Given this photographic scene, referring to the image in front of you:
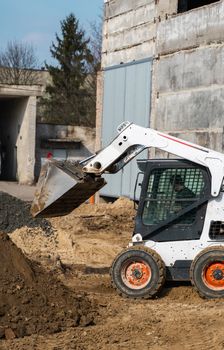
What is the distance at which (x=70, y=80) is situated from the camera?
2005 inches

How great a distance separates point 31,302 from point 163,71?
12.3 meters

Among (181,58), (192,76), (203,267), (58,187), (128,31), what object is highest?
(128,31)

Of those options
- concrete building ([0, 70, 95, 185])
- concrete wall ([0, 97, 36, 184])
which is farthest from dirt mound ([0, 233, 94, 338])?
concrete building ([0, 70, 95, 185])

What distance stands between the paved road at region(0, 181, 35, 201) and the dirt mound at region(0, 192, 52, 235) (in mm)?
8877

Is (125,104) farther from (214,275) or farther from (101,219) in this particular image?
(214,275)

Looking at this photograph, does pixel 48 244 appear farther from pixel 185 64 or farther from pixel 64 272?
pixel 185 64

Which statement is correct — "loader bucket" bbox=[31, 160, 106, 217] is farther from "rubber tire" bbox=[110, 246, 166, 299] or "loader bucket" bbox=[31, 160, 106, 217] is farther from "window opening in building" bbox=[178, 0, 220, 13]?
"window opening in building" bbox=[178, 0, 220, 13]

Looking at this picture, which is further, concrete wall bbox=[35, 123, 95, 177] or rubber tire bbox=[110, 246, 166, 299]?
concrete wall bbox=[35, 123, 95, 177]

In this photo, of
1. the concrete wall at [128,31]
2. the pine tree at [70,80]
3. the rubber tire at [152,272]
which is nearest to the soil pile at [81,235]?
the rubber tire at [152,272]

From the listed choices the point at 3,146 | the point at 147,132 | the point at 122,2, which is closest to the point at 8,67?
the point at 3,146

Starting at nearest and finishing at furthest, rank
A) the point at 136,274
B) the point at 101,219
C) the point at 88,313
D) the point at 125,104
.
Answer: the point at 88,313
the point at 136,274
the point at 101,219
the point at 125,104

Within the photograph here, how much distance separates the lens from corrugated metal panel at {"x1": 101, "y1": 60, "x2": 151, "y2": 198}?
1977 centimetres

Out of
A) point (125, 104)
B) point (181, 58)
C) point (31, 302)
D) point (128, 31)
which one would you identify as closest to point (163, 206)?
point (31, 302)

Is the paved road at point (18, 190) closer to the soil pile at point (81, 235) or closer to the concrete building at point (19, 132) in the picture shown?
the concrete building at point (19, 132)
